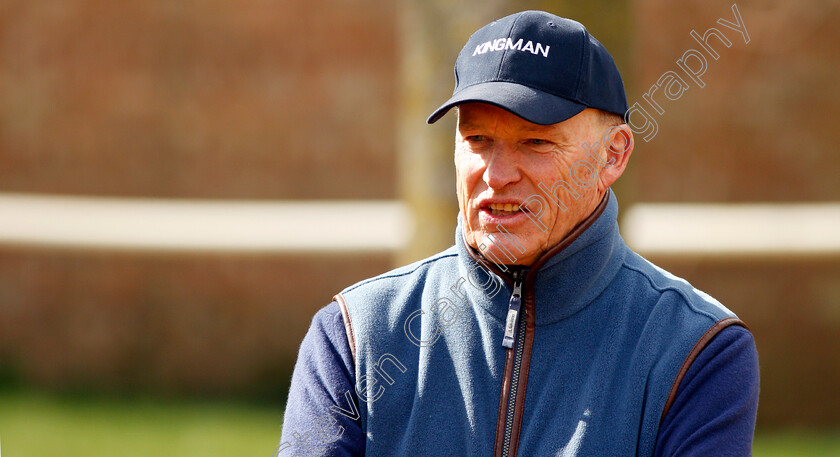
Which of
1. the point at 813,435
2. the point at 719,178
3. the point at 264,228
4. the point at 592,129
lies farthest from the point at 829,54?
the point at 592,129

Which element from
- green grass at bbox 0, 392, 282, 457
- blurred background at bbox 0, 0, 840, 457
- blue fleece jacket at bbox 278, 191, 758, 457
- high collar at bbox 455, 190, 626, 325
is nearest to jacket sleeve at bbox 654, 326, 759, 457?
blue fleece jacket at bbox 278, 191, 758, 457

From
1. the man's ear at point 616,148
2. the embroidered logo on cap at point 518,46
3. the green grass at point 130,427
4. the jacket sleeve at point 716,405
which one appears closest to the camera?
the jacket sleeve at point 716,405

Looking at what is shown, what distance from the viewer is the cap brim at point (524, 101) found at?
2.17 metres

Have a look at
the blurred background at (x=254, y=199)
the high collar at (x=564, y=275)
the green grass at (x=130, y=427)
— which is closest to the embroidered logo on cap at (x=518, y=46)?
the high collar at (x=564, y=275)

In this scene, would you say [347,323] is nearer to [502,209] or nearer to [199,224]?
[502,209]

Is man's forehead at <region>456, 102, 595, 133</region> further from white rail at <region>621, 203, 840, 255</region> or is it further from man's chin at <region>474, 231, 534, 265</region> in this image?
white rail at <region>621, 203, 840, 255</region>

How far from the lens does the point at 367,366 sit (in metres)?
2.28

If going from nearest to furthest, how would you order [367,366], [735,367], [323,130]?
[735,367] < [367,366] < [323,130]

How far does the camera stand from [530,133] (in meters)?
2.25

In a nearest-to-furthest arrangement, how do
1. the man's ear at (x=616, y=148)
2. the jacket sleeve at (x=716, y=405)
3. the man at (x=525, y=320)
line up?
the jacket sleeve at (x=716, y=405) < the man at (x=525, y=320) < the man's ear at (x=616, y=148)

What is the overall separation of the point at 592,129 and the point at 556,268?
1.11 feet

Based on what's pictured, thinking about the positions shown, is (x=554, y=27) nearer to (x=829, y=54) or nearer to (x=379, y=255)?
(x=379, y=255)

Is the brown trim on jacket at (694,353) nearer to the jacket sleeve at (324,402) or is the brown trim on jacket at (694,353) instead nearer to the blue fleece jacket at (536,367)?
the blue fleece jacket at (536,367)

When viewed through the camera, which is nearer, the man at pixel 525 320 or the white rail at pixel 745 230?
the man at pixel 525 320
